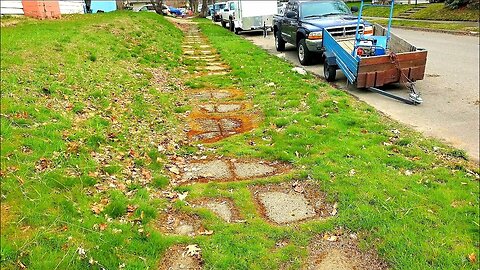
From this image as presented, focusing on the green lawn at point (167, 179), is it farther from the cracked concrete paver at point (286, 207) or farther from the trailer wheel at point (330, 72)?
the trailer wheel at point (330, 72)

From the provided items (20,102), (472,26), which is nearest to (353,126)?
(20,102)

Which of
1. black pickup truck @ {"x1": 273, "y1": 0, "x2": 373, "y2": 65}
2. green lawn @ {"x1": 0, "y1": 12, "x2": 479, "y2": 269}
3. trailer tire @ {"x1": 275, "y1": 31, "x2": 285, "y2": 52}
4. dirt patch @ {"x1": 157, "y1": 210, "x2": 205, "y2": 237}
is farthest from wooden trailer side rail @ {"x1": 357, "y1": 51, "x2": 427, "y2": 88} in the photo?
trailer tire @ {"x1": 275, "y1": 31, "x2": 285, "y2": 52}

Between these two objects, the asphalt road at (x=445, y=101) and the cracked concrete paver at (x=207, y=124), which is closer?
the asphalt road at (x=445, y=101)

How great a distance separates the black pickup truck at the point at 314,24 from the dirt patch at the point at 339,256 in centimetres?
855

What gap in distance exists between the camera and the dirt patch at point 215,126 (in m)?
6.83

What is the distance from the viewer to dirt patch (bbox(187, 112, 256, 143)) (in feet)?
22.4

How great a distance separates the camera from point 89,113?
6926 millimetres

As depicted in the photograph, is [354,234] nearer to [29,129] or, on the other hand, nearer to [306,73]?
[29,129]

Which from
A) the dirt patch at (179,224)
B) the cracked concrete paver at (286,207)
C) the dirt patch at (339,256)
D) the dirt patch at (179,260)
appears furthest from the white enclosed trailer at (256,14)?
the dirt patch at (179,260)

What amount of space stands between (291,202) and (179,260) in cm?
149

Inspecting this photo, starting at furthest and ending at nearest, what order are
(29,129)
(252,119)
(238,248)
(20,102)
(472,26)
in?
(472,26) < (252,119) < (20,102) < (29,129) < (238,248)

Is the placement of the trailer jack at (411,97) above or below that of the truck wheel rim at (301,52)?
below

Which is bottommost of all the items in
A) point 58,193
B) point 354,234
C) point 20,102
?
point 354,234

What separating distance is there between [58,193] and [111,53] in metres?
8.14
